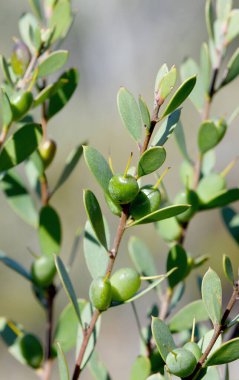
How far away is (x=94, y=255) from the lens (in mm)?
512

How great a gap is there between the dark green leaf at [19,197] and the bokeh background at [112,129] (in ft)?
7.85

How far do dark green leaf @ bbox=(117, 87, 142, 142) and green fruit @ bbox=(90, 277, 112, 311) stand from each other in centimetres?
10

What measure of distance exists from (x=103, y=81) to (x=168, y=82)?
4.33m

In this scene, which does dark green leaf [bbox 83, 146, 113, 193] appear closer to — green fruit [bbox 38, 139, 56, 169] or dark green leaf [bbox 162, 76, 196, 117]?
dark green leaf [bbox 162, 76, 196, 117]

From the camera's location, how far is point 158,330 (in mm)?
432

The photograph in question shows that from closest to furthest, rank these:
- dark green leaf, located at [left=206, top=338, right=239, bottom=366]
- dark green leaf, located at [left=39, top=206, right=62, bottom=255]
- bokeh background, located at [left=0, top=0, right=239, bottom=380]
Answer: dark green leaf, located at [left=206, top=338, right=239, bottom=366], dark green leaf, located at [left=39, top=206, right=62, bottom=255], bokeh background, located at [left=0, top=0, right=239, bottom=380]

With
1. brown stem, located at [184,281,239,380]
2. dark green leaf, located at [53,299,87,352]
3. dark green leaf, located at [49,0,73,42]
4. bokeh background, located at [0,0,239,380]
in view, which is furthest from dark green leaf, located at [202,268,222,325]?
bokeh background, located at [0,0,239,380]

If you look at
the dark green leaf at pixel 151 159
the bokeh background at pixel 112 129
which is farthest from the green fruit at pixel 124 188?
the bokeh background at pixel 112 129

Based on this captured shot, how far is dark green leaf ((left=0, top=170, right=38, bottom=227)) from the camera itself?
677 mm

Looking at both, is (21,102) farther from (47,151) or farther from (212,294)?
(212,294)

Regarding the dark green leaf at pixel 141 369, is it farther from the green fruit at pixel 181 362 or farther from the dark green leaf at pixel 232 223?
the dark green leaf at pixel 232 223

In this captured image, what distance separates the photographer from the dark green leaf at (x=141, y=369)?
51 centimetres

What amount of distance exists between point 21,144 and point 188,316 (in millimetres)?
214

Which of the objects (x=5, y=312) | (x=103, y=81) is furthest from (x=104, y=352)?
(x=103, y=81)
